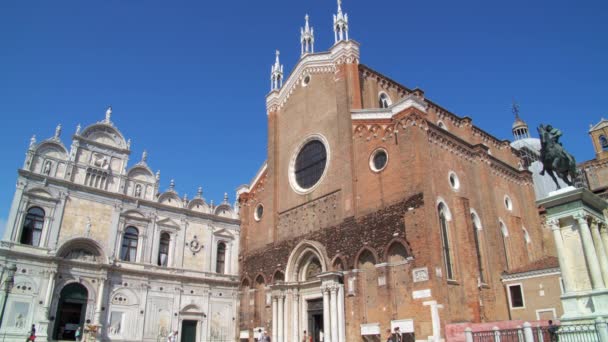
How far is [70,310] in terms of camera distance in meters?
23.6

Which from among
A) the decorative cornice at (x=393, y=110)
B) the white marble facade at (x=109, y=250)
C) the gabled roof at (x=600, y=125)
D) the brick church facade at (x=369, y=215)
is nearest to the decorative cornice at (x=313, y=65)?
the brick church facade at (x=369, y=215)

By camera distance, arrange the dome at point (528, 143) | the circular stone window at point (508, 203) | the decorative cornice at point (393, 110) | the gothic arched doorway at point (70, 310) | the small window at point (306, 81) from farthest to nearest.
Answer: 1. the dome at point (528, 143)
2. the small window at point (306, 81)
3. the circular stone window at point (508, 203)
4. the gothic arched doorway at point (70, 310)
5. the decorative cornice at point (393, 110)

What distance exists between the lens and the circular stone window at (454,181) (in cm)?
2003

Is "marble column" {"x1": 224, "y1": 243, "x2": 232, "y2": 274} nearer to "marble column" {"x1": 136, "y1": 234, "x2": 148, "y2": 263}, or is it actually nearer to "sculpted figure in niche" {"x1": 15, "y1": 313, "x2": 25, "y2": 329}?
"marble column" {"x1": 136, "y1": 234, "x2": 148, "y2": 263}

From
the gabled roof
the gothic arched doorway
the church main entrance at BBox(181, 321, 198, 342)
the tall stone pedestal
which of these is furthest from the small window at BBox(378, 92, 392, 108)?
the gabled roof

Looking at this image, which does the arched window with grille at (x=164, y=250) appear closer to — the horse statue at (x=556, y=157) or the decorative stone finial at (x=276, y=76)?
the decorative stone finial at (x=276, y=76)

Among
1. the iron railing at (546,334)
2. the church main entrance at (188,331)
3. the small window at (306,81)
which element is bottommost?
the iron railing at (546,334)

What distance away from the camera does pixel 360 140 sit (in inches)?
851

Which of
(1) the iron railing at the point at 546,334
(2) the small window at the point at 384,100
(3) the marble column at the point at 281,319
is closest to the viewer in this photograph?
(1) the iron railing at the point at 546,334

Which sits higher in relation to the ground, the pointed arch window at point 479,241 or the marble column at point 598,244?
the pointed arch window at point 479,241

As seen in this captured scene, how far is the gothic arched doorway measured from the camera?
908 inches

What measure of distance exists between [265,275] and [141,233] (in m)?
8.22

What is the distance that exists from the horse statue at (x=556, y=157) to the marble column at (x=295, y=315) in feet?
43.9

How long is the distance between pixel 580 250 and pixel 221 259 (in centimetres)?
2305
